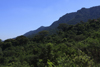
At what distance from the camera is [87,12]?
95.4 m

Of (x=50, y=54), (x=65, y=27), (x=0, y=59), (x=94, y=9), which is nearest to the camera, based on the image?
(x=50, y=54)

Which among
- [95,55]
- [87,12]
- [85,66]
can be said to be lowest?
[95,55]

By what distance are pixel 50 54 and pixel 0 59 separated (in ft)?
53.2

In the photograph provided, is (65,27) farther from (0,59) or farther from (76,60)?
(76,60)

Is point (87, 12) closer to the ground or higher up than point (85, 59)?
higher up

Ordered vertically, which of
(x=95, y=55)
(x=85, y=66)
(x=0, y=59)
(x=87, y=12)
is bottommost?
(x=0, y=59)

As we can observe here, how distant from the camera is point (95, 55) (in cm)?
478

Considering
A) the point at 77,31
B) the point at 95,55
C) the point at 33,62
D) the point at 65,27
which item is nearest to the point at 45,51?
the point at 33,62

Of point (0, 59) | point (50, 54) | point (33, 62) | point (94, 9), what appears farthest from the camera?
point (94, 9)

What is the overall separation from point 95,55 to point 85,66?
9.16ft

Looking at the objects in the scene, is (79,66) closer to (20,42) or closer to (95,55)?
(95,55)

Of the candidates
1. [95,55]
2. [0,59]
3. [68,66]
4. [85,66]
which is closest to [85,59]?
[85,66]

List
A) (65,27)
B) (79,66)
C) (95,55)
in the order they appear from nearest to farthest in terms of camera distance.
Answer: (79,66)
(95,55)
(65,27)

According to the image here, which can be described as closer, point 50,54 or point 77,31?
point 50,54
